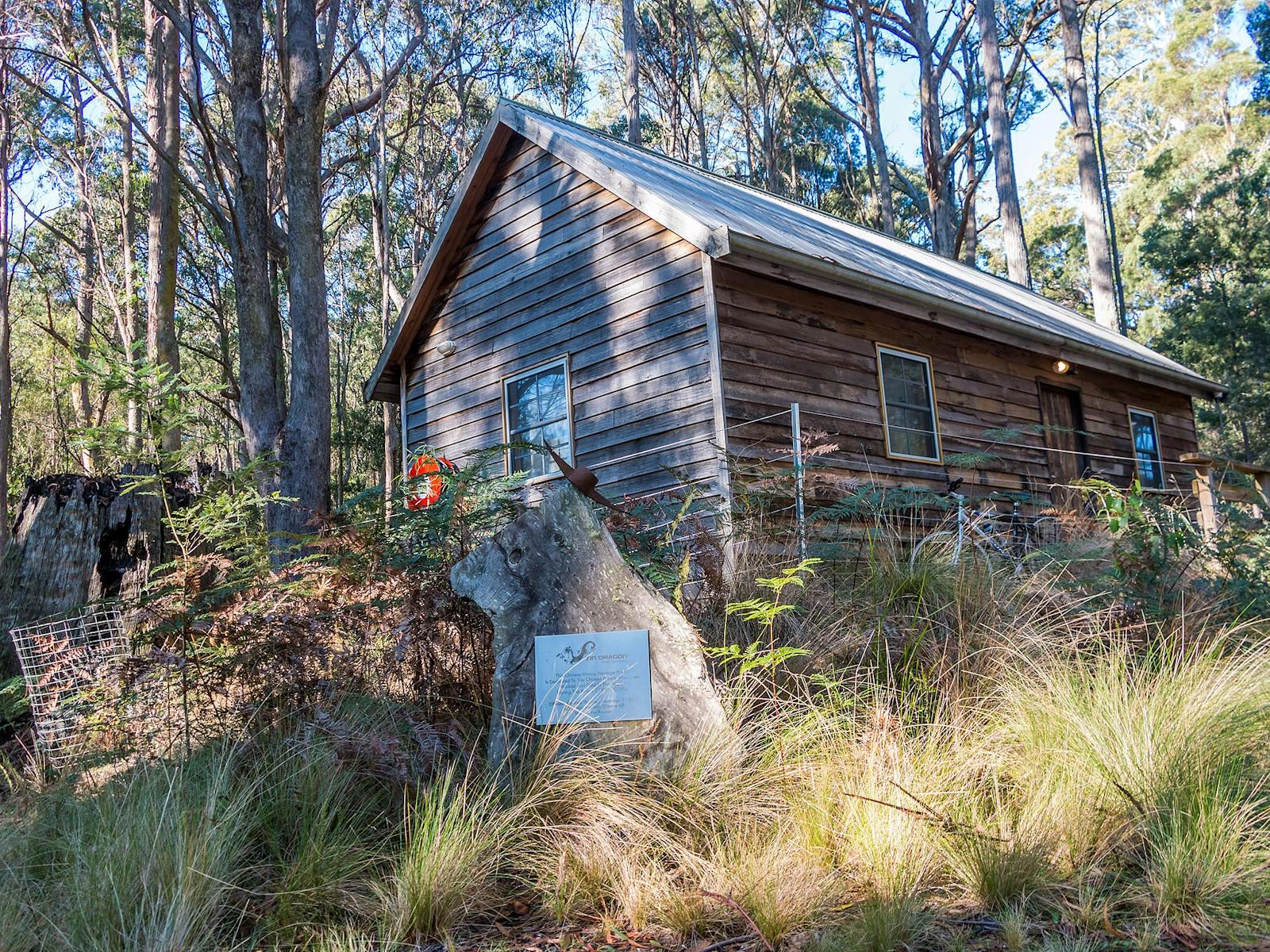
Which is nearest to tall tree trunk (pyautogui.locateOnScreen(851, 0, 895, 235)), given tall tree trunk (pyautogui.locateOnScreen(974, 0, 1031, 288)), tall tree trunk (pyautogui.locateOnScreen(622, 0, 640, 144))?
tall tree trunk (pyautogui.locateOnScreen(974, 0, 1031, 288))

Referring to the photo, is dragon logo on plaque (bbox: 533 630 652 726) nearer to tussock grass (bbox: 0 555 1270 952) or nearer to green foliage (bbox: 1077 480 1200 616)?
tussock grass (bbox: 0 555 1270 952)

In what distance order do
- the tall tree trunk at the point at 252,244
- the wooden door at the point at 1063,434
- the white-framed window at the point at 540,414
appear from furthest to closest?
the wooden door at the point at 1063,434 < the white-framed window at the point at 540,414 < the tall tree trunk at the point at 252,244

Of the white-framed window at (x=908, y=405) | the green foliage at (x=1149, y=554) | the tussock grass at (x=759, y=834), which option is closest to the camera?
the tussock grass at (x=759, y=834)

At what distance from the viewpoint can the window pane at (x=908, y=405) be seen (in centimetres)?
1055

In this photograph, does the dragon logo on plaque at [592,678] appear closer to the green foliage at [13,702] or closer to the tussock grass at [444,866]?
the tussock grass at [444,866]

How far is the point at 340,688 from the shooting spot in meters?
4.49

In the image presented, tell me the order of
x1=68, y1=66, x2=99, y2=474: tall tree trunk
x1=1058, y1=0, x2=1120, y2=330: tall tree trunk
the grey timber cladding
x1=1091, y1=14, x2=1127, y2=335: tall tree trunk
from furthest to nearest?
x1=1091, y1=14, x2=1127, y2=335: tall tree trunk, x1=68, y1=66, x2=99, y2=474: tall tree trunk, x1=1058, y1=0, x2=1120, y2=330: tall tree trunk, the grey timber cladding

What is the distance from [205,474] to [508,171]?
24.0ft

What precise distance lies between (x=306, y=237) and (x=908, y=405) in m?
6.51

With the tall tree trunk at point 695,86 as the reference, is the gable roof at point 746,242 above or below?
below

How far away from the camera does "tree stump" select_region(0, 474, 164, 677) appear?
556cm

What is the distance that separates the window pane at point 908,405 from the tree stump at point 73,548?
7339 millimetres

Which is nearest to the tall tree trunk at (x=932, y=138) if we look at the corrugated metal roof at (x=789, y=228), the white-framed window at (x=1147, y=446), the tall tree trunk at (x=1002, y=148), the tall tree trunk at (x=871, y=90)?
the tall tree trunk at (x=871, y=90)

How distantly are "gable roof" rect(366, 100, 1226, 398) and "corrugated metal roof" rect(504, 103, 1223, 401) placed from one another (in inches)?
0.9
